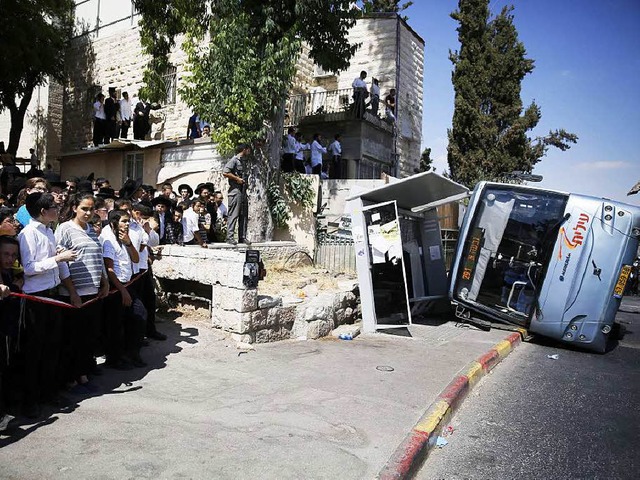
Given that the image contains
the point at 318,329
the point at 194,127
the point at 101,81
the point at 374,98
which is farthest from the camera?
the point at 101,81

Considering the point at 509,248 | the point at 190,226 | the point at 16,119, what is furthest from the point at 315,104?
the point at 16,119

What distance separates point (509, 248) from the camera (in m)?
8.77

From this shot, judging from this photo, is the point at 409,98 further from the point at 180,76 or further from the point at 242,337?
the point at 242,337

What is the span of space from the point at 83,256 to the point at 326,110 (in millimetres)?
14101

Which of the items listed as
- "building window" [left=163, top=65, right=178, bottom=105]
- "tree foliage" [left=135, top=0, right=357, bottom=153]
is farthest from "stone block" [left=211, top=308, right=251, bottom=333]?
"building window" [left=163, top=65, right=178, bottom=105]

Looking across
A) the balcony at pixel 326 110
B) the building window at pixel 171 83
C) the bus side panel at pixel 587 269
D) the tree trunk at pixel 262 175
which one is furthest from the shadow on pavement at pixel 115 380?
the building window at pixel 171 83

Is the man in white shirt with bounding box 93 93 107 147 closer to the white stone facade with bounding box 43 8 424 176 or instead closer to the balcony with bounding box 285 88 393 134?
the white stone facade with bounding box 43 8 424 176

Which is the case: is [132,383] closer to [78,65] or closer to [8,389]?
[8,389]

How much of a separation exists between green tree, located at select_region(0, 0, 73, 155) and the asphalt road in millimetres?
19303

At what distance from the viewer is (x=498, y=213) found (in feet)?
29.1

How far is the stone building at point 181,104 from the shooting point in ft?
53.3

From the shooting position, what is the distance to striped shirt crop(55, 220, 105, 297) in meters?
4.71

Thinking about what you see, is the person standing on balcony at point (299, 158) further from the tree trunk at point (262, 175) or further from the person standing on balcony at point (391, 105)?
the person standing on balcony at point (391, 105)

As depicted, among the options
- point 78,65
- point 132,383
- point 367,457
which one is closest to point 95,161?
point 78,65
